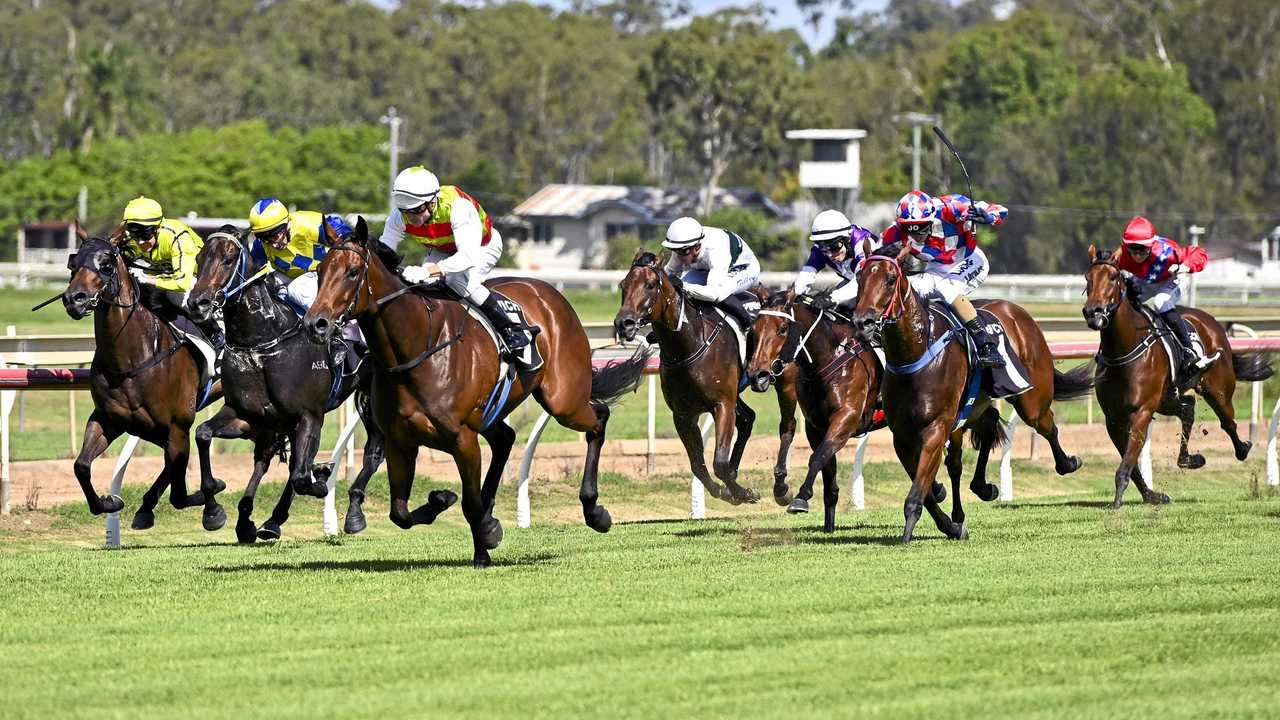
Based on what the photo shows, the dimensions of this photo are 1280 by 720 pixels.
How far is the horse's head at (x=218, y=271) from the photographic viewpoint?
1026cm

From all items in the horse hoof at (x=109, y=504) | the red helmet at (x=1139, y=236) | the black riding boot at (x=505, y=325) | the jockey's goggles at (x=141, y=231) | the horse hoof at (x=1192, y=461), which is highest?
the red helmet at (x=1139, y=236)

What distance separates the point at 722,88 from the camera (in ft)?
217

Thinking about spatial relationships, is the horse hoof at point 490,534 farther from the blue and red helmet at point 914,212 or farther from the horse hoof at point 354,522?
the blue and red helmet at point 914,212

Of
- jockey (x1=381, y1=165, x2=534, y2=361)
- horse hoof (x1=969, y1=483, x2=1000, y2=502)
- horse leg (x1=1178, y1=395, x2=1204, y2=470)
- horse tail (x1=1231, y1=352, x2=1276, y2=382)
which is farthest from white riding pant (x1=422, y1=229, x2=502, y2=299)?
horse tail (x1=1231, y1=352, x2=1276, y2=382)

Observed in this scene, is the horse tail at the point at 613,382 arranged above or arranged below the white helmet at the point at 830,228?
below

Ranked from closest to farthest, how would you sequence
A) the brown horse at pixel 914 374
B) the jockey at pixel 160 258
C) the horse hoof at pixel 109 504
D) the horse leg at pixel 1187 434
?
1. the brown horse at pixel 914 374
2. the horse hoof at pixel 109 504
3. the jockey at pixel 160 258
4. the horse leg at pixel 1187 434

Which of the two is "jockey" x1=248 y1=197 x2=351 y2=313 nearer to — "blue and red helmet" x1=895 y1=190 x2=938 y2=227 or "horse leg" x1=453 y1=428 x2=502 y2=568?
"horse leg" x1=453 y1=428 x2=502 y2=568

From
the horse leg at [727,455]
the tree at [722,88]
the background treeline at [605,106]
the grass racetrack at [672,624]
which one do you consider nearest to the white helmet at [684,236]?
the horse leg at [727,455]

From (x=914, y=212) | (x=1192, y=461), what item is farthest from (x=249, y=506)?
(x=1192, y=461)

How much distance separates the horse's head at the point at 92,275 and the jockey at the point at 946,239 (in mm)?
4252

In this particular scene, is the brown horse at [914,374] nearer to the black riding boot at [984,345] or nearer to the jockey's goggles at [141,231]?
the black riding boot at [984,345]

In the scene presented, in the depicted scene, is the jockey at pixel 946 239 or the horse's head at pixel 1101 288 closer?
the jockey at pixel 946 239

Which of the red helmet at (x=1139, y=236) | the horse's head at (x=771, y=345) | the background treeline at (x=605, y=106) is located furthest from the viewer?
the background treeline at (x=605, y=106)

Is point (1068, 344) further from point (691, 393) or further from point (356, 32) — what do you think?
point (356, 32)
